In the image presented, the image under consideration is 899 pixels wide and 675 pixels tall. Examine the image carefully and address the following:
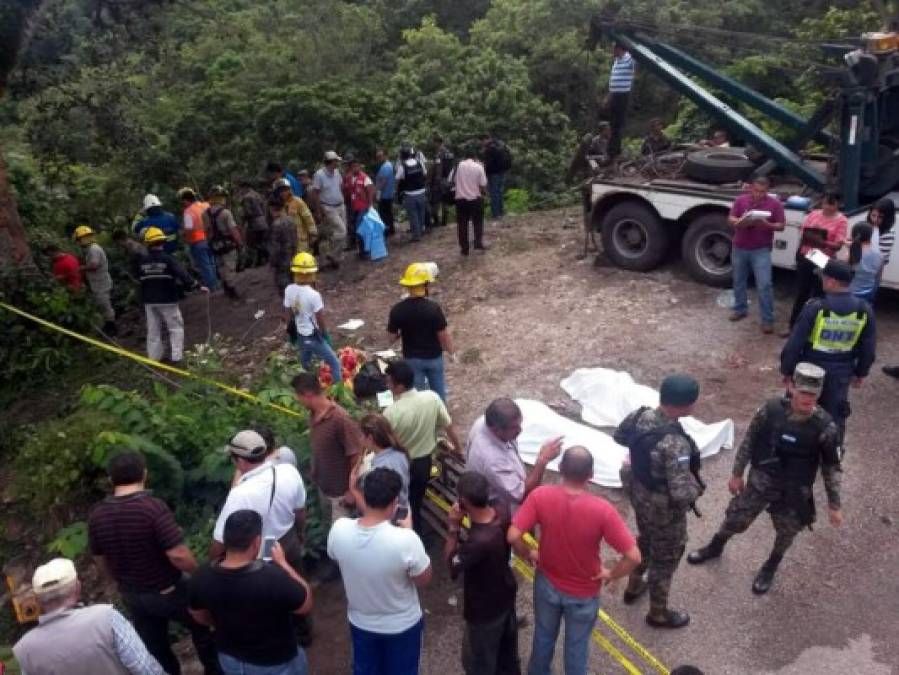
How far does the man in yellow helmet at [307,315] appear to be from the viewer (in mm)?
7164

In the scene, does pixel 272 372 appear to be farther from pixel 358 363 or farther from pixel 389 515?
pixel 389 515

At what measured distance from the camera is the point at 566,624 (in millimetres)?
4035

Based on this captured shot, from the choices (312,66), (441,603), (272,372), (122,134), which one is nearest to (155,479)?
(272,372)

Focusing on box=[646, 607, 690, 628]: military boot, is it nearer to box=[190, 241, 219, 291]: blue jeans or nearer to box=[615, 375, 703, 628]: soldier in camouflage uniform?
box=[615, 375, 703, 628]: soldier in camouflage uniform

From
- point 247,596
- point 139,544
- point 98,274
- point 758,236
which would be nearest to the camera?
point 247,596

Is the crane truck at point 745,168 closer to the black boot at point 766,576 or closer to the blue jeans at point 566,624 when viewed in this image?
the black boot at point 766,576

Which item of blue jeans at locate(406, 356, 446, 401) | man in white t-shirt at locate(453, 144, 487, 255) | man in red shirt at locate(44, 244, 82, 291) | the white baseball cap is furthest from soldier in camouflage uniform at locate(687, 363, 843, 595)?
man in red shirt at locate(44, 244, 82, 291)

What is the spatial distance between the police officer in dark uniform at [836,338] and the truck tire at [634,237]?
428 centimetres

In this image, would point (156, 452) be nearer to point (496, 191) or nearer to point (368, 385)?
point (368, 385)

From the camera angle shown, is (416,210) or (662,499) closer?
(662,499)

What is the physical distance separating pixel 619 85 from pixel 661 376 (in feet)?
14.4

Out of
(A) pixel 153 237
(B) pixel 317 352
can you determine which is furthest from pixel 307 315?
(A) pixel 153 237

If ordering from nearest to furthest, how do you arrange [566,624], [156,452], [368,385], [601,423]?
[566,624], [368,385], [156,452], [601,423]

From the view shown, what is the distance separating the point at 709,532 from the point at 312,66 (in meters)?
19.6
